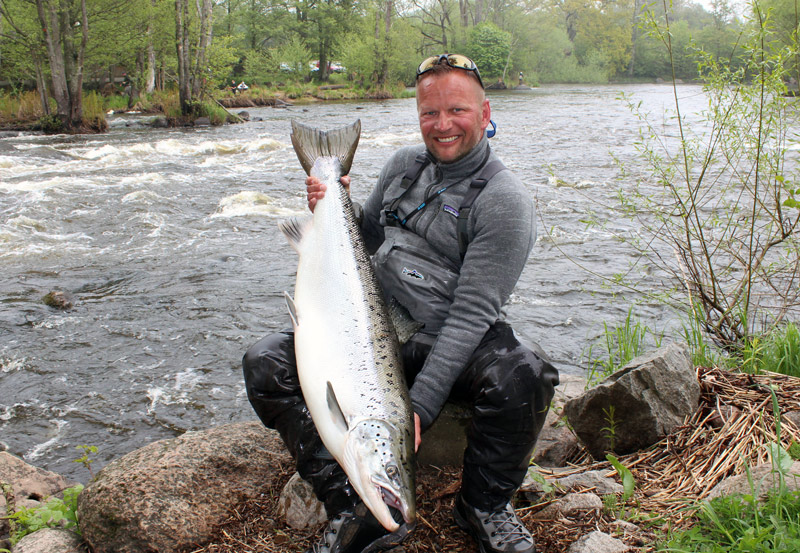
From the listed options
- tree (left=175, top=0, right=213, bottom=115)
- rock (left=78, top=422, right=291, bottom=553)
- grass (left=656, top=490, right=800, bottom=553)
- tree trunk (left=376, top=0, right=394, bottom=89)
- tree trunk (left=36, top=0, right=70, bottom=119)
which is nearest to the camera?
grass (left=656, top=490, right=800, bottom=553)

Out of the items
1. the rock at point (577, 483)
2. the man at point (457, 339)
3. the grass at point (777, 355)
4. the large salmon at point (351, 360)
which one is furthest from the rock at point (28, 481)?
the grass at point (777, 355)

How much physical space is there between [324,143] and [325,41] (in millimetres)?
56136

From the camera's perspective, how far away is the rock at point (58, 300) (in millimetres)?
6602

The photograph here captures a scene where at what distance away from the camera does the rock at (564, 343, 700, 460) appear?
3.31 metres

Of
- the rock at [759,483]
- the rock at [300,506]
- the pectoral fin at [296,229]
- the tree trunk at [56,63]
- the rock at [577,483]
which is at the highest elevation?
the tree trunk at [56,63]

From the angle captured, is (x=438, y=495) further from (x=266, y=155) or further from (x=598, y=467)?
(x=266, y=155)

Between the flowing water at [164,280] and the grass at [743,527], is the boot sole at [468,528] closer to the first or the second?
the grass at [743,527]

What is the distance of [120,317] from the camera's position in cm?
645

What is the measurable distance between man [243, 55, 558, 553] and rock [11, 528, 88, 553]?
1.03 metres

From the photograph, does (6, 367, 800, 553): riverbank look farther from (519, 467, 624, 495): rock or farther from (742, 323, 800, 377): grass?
(742, 323, 800, 377): grass

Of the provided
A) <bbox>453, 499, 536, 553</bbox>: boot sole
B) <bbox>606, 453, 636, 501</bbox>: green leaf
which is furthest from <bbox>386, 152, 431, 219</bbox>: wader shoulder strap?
<bbox>606, 453, 636, 501</bbox>: green leaf

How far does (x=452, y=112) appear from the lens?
301 centimetres

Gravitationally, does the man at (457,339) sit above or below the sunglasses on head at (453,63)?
below

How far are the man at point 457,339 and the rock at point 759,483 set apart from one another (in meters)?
0.82
